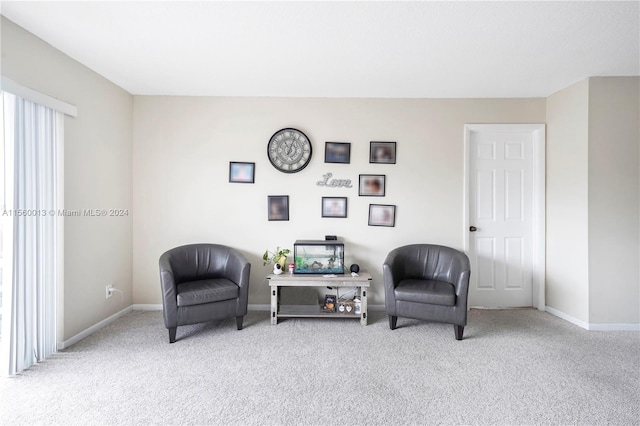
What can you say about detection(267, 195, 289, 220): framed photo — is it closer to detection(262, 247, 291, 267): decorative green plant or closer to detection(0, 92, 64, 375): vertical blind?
detection(262, 247, 291, 267): decorative green plant

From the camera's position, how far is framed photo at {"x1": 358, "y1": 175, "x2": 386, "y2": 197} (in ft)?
12.2

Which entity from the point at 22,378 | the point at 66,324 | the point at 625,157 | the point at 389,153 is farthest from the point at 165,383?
the point at 625,157

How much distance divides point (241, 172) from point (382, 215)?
5.92 feet

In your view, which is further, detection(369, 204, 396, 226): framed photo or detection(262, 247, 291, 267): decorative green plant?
detection(369, 204, 396, 226): framed photo

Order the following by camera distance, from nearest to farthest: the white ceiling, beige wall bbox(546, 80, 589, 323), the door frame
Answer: the white ceiling, beige wall bbox(546, 80, 589, 323), the door frame

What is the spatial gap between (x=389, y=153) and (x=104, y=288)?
11.5ft

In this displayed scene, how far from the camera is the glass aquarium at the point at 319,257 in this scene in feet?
11.2

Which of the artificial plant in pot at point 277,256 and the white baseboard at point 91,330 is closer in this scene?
the white baseboard at point 91,330

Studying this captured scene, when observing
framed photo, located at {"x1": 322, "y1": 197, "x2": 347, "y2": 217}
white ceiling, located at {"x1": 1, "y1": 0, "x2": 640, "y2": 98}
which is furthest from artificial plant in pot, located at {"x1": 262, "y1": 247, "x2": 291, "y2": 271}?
white ceiling, located at {"x1": 1, "y1": 0, "x2": 640, "y2": 98}

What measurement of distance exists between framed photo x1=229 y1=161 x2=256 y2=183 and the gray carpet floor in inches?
66.1

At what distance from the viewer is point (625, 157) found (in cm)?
312

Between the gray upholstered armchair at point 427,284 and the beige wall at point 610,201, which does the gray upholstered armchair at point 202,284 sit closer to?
the gray upholstered armchair at point 427,284

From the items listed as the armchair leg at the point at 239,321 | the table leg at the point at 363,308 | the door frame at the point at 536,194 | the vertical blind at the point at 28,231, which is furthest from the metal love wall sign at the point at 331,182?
the vertical blind at the point at 28,231

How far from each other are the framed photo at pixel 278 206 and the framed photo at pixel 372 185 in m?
0.94
